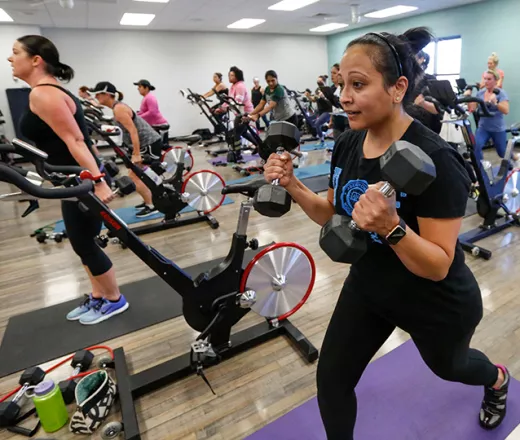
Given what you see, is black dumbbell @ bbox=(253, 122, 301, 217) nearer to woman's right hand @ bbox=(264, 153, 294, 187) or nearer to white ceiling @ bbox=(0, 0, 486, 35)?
woman's right hand @ bbox=(264, 153, 294, 187)

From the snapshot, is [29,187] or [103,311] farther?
[103,311]

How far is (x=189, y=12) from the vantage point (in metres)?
7.93

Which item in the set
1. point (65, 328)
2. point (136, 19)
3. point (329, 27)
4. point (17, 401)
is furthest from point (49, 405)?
point (329, 27)

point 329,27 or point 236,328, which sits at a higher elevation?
point 329,27

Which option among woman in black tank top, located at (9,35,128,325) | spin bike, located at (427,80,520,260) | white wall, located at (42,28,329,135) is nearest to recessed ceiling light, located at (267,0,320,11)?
white wall, located at (42,28,329,135)

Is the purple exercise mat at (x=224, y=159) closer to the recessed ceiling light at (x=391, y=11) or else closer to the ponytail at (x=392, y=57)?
the recessed ceiling light at (x=391, y=11)

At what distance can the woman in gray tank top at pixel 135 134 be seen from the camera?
4.04 meters

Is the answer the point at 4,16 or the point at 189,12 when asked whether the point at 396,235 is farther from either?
the point at 4,16

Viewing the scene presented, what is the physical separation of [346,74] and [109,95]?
3.79 meters

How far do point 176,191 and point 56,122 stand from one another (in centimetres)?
202

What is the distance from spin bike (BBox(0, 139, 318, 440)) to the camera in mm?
1742

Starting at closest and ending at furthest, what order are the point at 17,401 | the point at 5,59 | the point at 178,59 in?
the point at 17,401 → the point at 5,59 → the point at 178,59

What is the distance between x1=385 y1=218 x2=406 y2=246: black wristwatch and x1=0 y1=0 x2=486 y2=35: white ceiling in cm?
755

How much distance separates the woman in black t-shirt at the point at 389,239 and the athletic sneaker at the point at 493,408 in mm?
192
